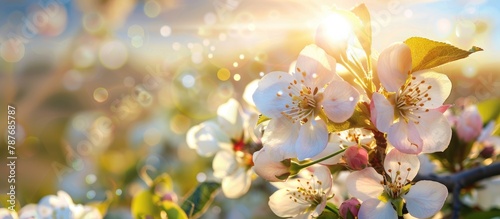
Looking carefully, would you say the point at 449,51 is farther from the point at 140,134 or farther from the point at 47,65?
the point at 47,65

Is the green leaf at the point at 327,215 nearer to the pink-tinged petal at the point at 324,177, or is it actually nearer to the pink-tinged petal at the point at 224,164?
the pink-tinged petal at the point at 324,177

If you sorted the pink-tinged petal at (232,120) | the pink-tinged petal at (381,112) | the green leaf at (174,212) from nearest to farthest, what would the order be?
the pink-tinged petal at (381,112)
the green leaf at (174,212)
the pink-tinged petal at (232,120)

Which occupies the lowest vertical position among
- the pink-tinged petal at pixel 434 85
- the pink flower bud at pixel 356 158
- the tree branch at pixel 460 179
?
the tree branch at pixel 460 179

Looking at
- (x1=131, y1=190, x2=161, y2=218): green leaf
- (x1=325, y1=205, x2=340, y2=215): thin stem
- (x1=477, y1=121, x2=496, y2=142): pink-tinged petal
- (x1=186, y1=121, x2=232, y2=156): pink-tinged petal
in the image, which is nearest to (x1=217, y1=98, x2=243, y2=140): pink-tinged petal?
(x1=186, y1=121, x2=232, y2=156): pink-tinged petal

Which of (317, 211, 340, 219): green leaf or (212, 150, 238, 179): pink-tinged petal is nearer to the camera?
(317, 211, 340, 219): green leaf

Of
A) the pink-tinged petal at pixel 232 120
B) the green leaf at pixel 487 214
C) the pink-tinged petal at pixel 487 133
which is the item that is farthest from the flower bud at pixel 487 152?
the pink-tinged petal at pixel 232 120

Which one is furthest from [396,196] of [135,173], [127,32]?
[127,32]

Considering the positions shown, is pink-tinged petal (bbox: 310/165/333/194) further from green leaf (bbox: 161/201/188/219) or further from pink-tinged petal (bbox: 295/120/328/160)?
green leaf (bbox: 161/201/188/219)
